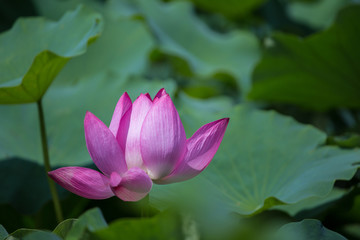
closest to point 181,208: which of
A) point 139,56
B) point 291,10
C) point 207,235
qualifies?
point 207,235

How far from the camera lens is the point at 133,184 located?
47cm

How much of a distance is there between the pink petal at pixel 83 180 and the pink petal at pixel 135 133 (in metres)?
0.04

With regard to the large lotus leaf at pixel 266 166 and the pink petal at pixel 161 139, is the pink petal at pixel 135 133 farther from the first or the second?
the large lotus leaf at pixel 266 166

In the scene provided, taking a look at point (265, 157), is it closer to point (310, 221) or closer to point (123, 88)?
point (310, 221)

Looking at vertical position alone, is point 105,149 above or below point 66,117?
above

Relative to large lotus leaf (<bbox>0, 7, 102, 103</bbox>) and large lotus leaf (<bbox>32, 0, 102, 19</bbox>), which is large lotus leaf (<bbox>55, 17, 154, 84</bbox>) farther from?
large lotus leaf (<bbox>0, 7, 102, 103</bbox>)

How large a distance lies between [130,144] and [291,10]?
1686 millimetres

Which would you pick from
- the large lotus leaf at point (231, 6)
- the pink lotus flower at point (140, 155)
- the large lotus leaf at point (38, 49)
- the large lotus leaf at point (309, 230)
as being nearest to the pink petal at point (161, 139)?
the pink lotus flower at point (140, 155)

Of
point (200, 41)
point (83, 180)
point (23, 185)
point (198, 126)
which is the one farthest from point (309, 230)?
point (200, 41)

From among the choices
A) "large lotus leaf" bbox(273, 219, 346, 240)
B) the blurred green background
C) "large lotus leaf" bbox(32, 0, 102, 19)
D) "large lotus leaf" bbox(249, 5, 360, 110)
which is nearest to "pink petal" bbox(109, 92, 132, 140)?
the blurred green background

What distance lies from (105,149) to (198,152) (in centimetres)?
10

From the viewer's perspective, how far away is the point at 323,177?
0.73 meters

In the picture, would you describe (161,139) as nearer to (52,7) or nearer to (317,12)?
(52,7)

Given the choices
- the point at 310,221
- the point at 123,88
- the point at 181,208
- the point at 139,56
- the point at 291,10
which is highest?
the point at 181,208
